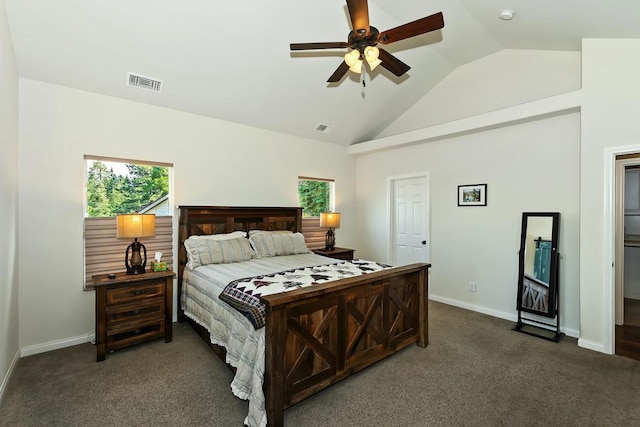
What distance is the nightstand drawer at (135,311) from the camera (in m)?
2.96

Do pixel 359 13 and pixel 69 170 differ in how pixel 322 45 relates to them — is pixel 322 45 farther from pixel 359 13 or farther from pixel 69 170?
pixel 69 170

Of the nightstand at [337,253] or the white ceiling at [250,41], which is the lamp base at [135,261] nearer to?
the white ceiling at [250,41]

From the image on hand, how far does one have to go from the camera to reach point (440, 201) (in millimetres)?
4832

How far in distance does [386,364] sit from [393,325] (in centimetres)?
35

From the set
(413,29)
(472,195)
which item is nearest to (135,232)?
(413,29)

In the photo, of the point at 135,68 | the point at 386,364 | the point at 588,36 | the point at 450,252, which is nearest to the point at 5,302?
the point at 135,68

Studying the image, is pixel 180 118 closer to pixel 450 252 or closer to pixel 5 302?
pixel 5 302

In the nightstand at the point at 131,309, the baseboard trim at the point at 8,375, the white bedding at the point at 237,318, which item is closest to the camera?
the white bedding at the point at 237,318

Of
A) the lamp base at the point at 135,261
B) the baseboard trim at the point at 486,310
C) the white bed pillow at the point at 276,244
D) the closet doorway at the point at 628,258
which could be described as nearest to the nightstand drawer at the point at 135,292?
the lamp base at the point at 135,261

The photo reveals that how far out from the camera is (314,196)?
5562 millimetres

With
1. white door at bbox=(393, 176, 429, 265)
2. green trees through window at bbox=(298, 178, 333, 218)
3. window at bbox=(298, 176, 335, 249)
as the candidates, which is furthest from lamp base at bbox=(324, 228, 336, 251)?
white door at bbox=(393, 176, 429, 265)

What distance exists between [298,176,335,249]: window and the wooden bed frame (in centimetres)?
244

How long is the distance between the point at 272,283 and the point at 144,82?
2655 millimetres

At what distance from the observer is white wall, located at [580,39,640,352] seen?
117 inches
